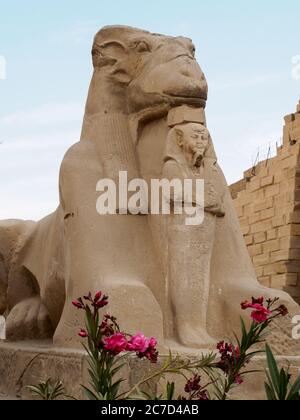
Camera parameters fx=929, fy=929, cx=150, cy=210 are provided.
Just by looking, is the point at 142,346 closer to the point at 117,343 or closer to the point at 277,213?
the point at 117,343

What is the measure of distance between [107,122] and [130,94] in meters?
0.20

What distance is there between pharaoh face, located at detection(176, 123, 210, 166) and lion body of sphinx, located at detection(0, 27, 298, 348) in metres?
0.07

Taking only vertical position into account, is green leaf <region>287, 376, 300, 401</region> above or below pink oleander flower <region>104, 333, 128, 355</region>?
below

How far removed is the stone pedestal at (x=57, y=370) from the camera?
4.21 m

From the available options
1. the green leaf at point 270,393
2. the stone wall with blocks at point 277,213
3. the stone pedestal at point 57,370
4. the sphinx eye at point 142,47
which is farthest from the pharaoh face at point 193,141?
the stone wall with blocks at point 277,213

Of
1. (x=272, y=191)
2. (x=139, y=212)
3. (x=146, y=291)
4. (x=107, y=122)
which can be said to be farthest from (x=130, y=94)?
(x=272, y=191)

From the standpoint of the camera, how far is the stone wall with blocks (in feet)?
51.2

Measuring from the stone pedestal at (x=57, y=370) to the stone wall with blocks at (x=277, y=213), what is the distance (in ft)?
35.0

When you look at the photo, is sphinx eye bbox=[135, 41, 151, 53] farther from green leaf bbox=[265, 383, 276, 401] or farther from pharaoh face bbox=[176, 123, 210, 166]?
green leaf bbox=[265, 383, 276, 401]

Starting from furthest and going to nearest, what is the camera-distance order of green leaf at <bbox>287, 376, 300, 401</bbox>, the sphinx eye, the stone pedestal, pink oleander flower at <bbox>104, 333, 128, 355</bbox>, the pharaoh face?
the sphinx eye < the pharaoh face < the stone pedestal < pink oleander flower at <bbox>104, 333, 128, 355</bbox> < green leaf at <bbox>287, 376, 300, 401</bbox>

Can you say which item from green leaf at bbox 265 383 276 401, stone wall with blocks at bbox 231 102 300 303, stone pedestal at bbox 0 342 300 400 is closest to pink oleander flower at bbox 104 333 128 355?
green leaf at bbox 265 383 276 401

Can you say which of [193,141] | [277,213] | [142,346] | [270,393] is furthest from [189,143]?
[277,213]

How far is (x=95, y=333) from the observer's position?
2.95 meters
